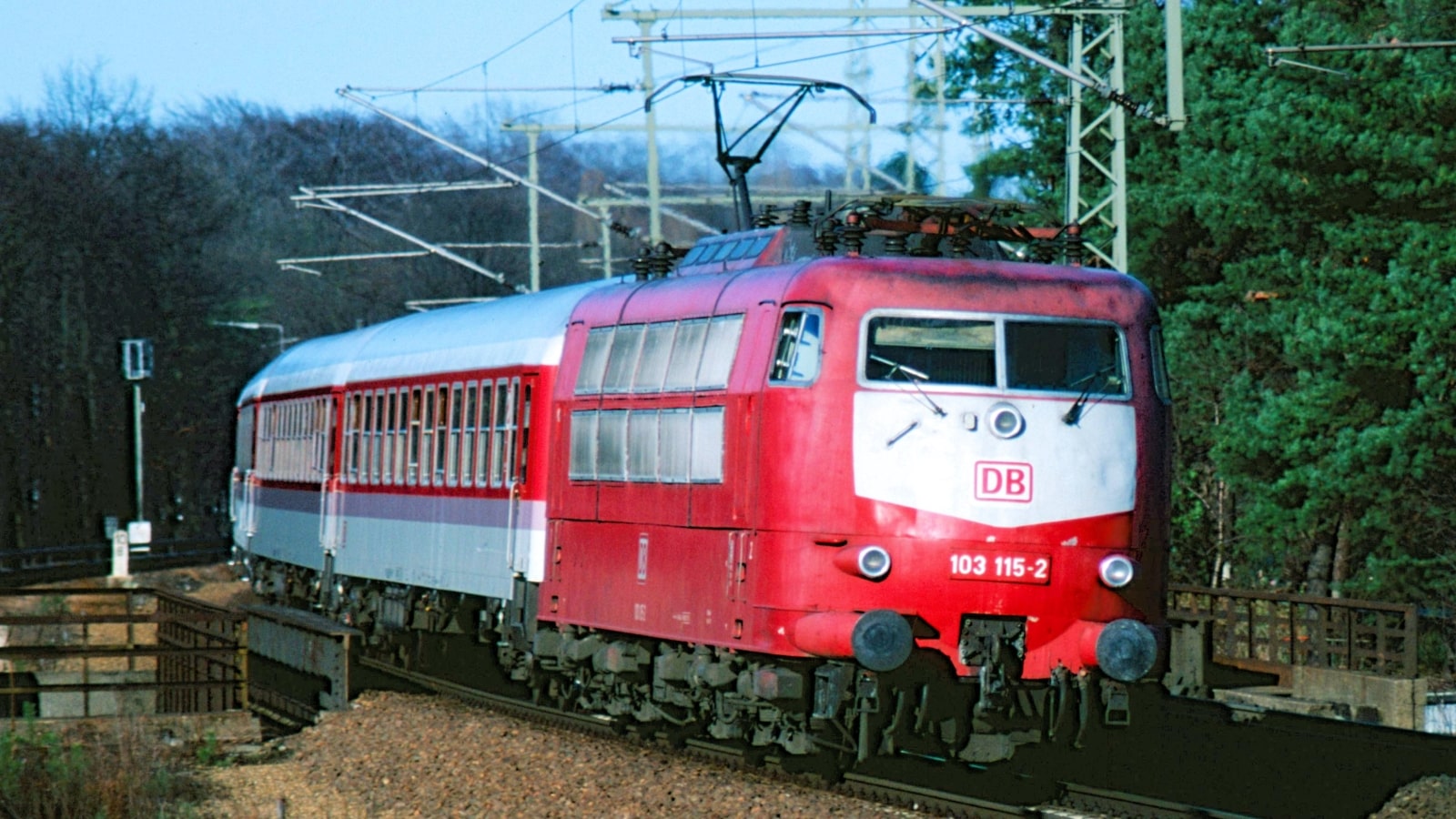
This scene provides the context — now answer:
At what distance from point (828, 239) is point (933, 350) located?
4.08 feet

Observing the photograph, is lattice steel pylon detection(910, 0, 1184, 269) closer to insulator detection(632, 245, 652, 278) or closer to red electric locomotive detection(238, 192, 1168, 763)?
insulator detection(632, 245, 652, 278)

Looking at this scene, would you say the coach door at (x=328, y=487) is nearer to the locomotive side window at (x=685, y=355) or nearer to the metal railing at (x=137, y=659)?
the metal railing at (x=137, y=659)

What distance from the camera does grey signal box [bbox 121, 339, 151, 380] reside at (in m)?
50.2

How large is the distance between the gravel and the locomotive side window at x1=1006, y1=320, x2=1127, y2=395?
2.59 metres

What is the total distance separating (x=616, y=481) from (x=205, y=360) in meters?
48.5

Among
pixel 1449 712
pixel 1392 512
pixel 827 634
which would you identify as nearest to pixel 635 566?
pixel 827 634

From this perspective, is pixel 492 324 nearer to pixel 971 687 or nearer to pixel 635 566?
pixel 635 566

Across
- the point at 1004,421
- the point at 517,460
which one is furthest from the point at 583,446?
the point at 1004,421

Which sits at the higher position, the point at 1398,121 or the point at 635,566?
the point at 1398,121

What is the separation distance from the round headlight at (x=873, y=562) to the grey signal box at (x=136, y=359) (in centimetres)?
3984

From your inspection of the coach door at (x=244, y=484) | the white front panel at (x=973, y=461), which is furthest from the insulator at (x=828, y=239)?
the coach door at (x=244, y=484)

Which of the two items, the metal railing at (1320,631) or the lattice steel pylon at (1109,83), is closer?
the metal railing at (1320,631)

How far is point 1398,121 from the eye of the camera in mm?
26109

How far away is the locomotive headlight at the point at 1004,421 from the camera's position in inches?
506
